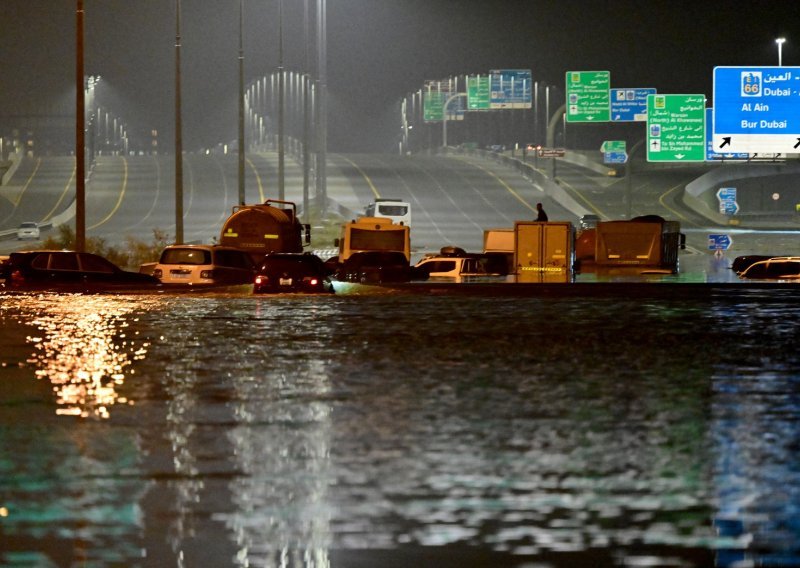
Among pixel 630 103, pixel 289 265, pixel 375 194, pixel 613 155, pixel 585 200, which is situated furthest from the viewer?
pixel 613 155

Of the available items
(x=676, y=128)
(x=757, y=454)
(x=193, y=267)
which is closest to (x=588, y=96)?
(x=676, y=128)

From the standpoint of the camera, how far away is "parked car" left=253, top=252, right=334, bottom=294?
3666 cm

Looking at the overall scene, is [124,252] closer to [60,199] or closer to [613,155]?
[60,199]

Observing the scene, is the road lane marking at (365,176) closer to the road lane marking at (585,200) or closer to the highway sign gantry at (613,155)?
the road lane marking at (585,200)

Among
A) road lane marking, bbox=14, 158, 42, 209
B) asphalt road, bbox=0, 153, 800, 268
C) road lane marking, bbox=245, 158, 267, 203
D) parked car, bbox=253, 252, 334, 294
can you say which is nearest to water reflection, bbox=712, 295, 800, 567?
parked car, bbox=253, 252, 334, 294

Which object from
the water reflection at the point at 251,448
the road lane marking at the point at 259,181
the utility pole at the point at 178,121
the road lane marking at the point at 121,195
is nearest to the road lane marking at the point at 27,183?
the road lane marking at the point at 121,195

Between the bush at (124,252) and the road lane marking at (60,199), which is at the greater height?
the road lane marking at (60,199)

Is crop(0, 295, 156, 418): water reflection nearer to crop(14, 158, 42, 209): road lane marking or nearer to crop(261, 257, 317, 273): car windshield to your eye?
crop(261, 257, 317, 273): car windshield

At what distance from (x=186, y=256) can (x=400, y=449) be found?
1110 inches

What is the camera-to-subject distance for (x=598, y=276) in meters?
50.3

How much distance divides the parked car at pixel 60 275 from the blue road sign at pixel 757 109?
30.3m

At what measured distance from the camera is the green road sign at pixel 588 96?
336 ft

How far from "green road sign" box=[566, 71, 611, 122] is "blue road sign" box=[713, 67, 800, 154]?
39.5 meters

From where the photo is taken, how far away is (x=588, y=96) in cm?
10300
